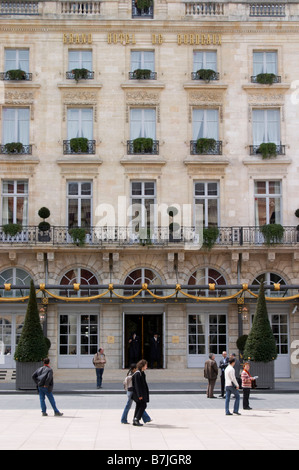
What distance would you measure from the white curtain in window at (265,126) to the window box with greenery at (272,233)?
4.21m

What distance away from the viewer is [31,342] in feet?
90.7

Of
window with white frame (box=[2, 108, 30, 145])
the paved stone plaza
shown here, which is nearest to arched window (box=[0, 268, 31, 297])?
window with white frame (box=[2, 108, 30, 145])

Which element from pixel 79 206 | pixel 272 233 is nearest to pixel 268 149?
pixel 272 233

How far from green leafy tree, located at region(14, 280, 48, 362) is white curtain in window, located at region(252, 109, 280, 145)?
1391 cm

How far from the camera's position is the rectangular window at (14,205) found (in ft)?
114

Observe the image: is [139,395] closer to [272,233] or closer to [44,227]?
[44,227]

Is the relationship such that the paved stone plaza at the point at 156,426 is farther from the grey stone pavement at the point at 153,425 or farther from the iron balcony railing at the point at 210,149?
the iron balcony railing at the point at 210,149

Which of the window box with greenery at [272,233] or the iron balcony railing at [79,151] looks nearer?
the window box with greenery at [272,233]

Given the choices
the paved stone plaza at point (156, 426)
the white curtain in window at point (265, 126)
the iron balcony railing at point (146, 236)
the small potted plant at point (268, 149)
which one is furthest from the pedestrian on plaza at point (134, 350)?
the white curtain in window at point (265, 126)

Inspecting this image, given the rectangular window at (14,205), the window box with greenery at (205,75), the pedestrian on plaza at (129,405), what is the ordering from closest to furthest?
the pedestrian on plaza at (129,405) < the rectangular window at (14,205) < the window box with greenery at (205,75)

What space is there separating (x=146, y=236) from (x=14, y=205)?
6.29 metres

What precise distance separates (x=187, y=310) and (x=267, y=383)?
7467 mm

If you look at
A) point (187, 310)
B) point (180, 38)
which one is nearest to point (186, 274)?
point (187, 310)

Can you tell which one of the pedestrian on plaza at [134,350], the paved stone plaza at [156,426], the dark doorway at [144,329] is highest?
the dark doorway at [144,329]
